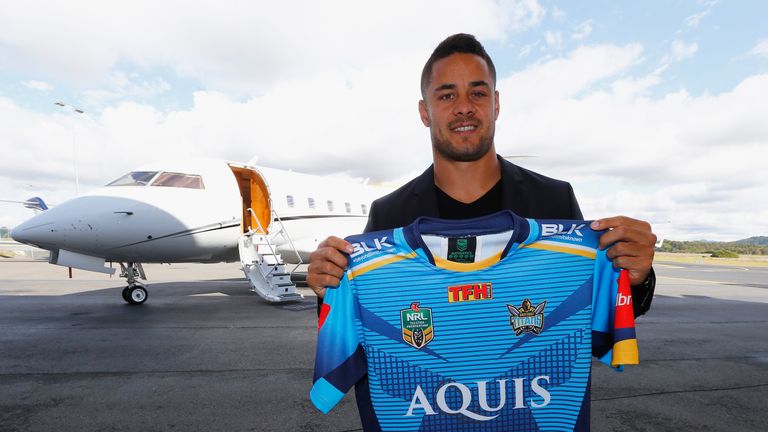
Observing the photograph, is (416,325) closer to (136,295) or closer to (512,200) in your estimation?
(512,200)

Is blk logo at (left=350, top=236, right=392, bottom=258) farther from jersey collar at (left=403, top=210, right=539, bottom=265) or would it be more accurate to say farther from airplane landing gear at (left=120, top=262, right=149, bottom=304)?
airplane landing gear at (left=120, top=262, right=149, bottom=304)

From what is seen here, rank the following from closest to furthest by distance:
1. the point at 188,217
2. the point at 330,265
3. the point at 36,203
Result: the point at 330,265 < the point at 188,217 < the point at 36,203

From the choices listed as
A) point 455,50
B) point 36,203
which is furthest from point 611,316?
point 36,203

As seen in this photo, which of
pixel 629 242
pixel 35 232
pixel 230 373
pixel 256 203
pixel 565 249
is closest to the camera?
pixel 629 242

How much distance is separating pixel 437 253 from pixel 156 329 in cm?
830

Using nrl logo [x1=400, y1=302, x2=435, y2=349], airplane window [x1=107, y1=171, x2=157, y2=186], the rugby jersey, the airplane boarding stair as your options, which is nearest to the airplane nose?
airplane window [x1=107, y1=171, x2=157, y2=186]

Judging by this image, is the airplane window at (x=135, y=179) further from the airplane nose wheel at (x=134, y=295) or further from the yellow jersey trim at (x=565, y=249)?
the yellow jersey trim at (x=565, y=249)

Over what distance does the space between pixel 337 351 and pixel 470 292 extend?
2.83ft

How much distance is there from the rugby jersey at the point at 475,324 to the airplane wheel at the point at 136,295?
1147cm

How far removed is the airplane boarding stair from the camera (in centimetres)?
1194

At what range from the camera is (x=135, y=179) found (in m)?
11.3

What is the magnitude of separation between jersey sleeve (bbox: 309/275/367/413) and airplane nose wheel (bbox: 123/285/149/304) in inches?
451

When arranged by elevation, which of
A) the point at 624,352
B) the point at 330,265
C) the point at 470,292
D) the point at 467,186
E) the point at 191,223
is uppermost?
the point at 191,223

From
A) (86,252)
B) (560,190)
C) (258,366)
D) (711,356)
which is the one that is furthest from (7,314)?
(711,356)
